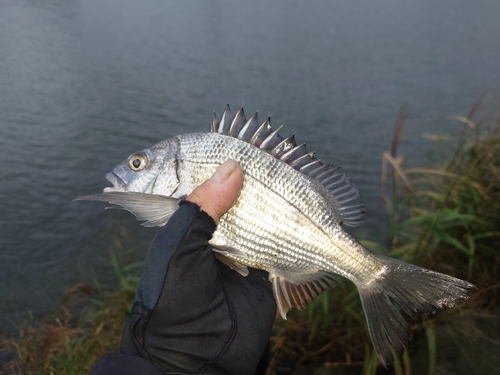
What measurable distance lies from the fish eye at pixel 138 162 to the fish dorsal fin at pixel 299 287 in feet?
3.56

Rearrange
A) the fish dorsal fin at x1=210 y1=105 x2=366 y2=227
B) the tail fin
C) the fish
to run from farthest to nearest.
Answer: the fish dorsal fin at x1=210 y1=105 x2=366 y2=227, the fish, the tail fin

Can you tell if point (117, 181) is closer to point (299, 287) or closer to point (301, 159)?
point (301, 159)

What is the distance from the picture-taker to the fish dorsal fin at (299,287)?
2635 mm

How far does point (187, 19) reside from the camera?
19.4 m

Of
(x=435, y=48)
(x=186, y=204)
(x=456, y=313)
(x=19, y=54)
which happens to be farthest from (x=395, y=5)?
(x=186, y=204)

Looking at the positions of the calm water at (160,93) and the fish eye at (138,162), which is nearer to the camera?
the fish eye at (138,162)

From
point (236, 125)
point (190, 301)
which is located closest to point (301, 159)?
point (236, 125)

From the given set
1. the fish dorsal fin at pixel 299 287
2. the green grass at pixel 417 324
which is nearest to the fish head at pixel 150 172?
the fish dorsal fin at pixel 299 287

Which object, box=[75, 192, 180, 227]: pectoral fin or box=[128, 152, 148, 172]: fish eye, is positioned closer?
box=[75, 192, 180, 227]: pectoral fin

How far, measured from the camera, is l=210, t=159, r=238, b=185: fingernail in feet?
7.82

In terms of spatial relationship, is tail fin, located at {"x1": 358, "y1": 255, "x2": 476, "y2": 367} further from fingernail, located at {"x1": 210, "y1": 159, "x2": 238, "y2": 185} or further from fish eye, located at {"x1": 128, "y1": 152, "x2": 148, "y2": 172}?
fish eye, located at {"x1": 128, "y1": 152, "x2": 148, "y2": 172}

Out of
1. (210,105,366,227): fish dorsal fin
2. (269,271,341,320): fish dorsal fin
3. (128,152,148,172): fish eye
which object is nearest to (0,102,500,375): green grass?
(269,271,341,320): fish dorsal fin

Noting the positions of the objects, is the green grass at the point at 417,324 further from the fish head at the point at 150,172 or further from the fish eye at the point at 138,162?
the fish eye at the point at 138,162

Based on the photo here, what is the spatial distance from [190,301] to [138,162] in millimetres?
938
